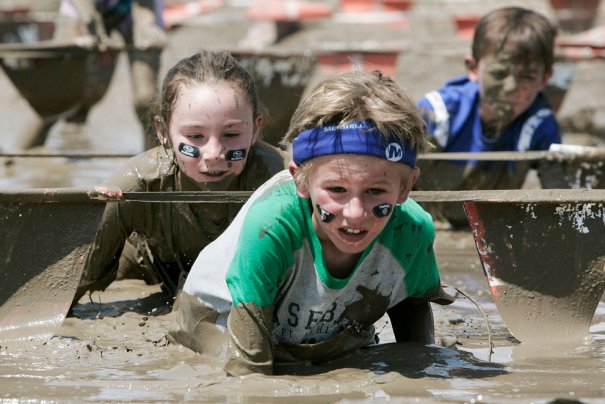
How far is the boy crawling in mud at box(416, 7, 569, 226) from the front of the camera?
5.98 meters

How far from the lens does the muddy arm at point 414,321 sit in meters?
3.67

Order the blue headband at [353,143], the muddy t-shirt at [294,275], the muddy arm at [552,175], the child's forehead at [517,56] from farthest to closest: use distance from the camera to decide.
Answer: the child's forehead at [517,56], the muddy arm at [552,175], the muddy t-shirt at [294,275], the blue headband at [353,143]

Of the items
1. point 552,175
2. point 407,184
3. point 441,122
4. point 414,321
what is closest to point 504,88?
point 441,122

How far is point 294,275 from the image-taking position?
3318 mm

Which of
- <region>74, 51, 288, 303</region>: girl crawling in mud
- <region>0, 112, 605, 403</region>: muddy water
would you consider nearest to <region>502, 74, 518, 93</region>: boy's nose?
<region>0, 112, 605, 403</region>: muddy water

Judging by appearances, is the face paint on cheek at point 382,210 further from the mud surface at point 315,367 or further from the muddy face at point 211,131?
the muddy face at point 211,131

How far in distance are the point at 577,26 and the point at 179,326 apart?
380 inches

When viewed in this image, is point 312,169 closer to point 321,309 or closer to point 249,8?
point 321,309

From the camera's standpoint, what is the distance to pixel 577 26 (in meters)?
12.5

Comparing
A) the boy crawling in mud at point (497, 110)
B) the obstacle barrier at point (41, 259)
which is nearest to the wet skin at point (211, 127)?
the obstacle barrier at point (41, 259)

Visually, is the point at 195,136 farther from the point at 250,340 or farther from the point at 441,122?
the point at 441,122

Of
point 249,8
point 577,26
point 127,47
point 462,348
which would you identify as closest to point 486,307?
point 462,348

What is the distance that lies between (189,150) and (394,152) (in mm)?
1137

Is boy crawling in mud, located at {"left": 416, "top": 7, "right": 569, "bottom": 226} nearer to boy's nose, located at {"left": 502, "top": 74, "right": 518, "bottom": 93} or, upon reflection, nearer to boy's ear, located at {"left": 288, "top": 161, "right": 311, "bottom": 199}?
boy's nose, located at {"left": 502, "top": 74, "right": 518, "bottom": 93}
